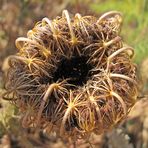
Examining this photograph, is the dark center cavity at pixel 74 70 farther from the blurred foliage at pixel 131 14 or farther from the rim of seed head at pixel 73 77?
the blurred foliage at pixel 131 14

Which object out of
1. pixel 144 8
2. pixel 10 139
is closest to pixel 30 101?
pixel 10 139

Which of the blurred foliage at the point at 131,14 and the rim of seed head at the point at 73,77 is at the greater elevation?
the blurred foliage at the point at 131,14

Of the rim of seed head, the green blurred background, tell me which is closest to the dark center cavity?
the rim of seed head

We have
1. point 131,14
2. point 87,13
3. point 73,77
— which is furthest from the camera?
point 131,14

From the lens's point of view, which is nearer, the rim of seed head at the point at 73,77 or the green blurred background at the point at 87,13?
the rim of seed head at the point at 73,77

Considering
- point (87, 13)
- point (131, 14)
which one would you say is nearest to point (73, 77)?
point (87, 13)

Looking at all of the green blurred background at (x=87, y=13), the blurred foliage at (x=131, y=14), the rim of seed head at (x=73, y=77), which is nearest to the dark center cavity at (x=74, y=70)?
the rim of seed head at (x=73, y=77)

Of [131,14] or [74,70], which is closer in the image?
[74,70]

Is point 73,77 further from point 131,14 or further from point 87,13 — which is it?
point 131,14
